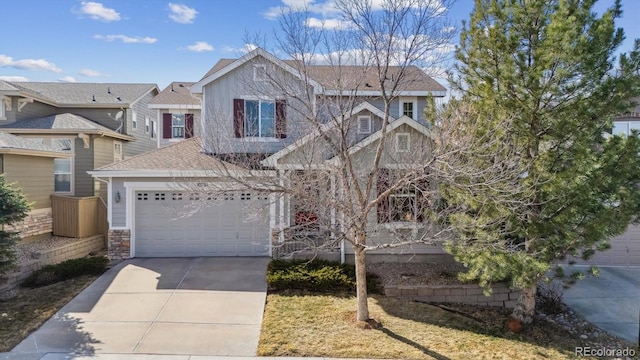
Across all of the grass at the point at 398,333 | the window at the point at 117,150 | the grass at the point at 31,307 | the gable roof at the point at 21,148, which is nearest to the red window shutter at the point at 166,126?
the window at the point at 117,150

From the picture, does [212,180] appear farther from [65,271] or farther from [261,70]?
[65,271]

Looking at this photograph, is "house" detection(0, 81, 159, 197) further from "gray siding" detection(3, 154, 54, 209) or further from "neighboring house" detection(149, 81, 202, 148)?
"neighboring house" detection(149, 81, 202, 148)

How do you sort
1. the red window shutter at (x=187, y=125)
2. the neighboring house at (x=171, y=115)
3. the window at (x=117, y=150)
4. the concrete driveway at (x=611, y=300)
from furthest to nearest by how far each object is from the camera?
1. the window at (x=117, y=150)
2. the neighboring house at (x=171, y=115)
3. the red window shutter at (x=187, y=125)
4. the concrete driveway at (x=611, y=300)

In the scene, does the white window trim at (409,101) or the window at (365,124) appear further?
the white window trim at (409,101)

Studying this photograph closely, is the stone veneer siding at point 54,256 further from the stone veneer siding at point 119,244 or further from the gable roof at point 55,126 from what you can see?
the gable roof at point 55,126

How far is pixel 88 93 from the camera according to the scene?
72.0 feet

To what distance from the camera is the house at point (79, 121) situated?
17.5 metres

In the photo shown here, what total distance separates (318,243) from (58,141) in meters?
14.5

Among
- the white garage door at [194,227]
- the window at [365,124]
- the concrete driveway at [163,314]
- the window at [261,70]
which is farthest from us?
the window at [365,124]

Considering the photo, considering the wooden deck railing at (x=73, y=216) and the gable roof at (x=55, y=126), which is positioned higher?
the gable roof at (x=55, y=126)

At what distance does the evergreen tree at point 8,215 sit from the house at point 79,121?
5.88 meters

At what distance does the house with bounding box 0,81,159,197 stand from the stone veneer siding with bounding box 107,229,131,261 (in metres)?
4.34

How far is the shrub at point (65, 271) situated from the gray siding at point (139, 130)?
1219 cm

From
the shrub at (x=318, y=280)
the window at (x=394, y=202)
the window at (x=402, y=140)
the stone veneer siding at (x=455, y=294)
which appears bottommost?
the stone veneer siding at (x=455, y=294)
